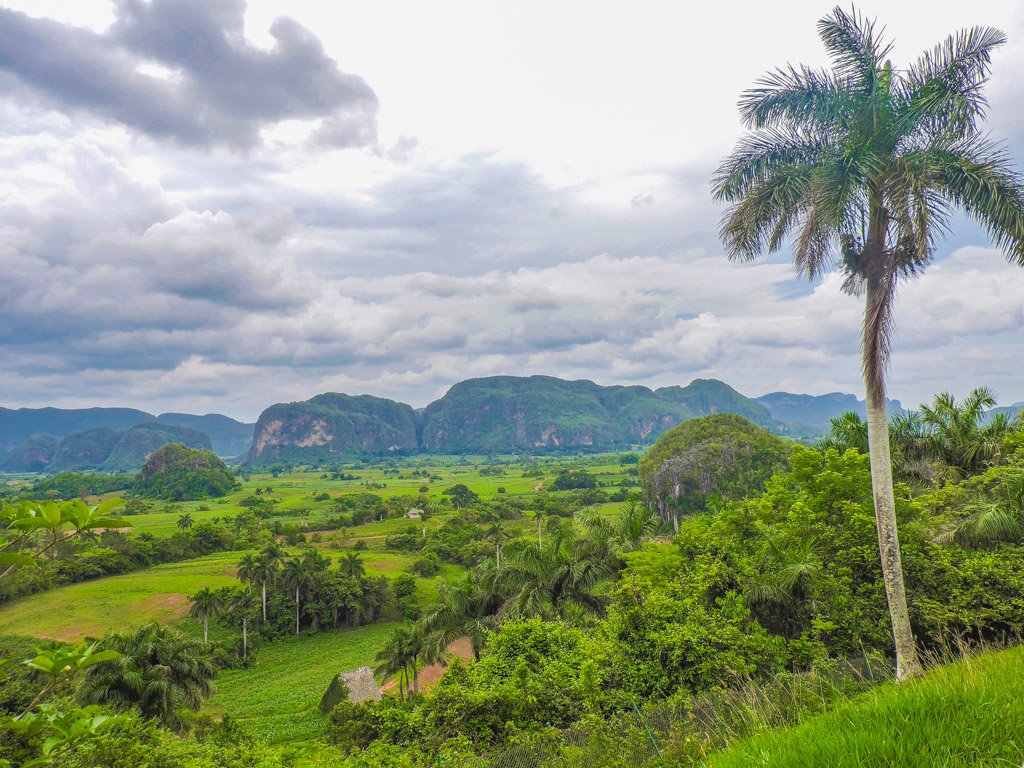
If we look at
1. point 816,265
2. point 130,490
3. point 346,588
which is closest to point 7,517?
point 816,265

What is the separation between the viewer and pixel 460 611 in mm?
19656

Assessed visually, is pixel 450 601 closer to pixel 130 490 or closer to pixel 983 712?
pixel 983 712

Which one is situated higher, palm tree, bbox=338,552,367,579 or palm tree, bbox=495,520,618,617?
palm tree, bbox=495,520,618,617

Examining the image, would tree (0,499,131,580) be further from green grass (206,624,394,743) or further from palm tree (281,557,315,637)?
palm tree (281,557,315,637)

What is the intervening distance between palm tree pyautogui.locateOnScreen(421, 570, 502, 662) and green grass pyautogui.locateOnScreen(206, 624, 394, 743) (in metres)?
6.83

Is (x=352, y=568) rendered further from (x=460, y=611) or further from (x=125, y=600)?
(x=460, y=611)

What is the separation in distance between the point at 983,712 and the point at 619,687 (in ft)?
24.3

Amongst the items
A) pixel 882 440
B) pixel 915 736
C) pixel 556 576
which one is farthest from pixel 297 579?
pixel 915 736

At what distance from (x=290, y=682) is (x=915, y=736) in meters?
36.1

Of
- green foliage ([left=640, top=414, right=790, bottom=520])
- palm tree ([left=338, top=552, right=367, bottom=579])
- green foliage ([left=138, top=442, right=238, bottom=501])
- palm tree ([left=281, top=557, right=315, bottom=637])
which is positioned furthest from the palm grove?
green foliage ([left=138, top=442, right=238, bottom=501])

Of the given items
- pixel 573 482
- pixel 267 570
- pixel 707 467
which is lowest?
pixel 573 482

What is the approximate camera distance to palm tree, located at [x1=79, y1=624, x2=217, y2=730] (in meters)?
16.3

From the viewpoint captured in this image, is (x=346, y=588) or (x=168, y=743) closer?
(x=168, y=743)

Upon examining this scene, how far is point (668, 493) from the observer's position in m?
58.1
